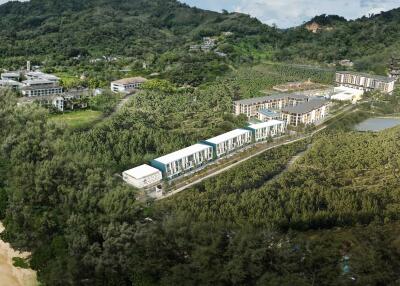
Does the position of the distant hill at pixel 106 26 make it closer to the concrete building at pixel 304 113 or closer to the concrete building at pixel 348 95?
the concrete building at pixel 348 95

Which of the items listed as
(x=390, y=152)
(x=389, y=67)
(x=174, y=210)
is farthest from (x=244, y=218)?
(x=389, y=67)

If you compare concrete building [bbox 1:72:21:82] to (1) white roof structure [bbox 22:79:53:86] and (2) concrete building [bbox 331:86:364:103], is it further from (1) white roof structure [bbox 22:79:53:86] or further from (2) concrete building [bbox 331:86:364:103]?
(2) concrete building [bbox 331:86:364:103]

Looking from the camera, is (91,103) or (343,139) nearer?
(343,139)

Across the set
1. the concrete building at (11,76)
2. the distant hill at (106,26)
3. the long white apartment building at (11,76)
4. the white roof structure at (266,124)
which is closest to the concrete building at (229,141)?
the white roof structure at (266,124)

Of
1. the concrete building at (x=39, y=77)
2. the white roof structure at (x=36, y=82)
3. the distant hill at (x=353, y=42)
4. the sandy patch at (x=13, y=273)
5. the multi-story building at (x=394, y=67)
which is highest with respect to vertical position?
the distant hill at (x=353, y=42)

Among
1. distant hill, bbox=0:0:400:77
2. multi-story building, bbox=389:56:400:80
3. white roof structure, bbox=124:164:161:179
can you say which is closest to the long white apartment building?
distant hill, bbox=0:0:400:77

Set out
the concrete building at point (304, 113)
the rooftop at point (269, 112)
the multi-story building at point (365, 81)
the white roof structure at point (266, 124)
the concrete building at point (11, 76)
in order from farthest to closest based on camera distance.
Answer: the multi-story building at point (365, 81) → the concrete building at point (11, 76) → the rooftop at point (269, 112) → the concrete building at point (304, 113) → the white roof structure at point (266, 124)

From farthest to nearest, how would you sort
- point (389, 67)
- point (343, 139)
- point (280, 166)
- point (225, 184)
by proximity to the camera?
point (389, 67), point (343, 139), point (280, 166), point (225, 184)

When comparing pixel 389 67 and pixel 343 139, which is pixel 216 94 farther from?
pixel 389 67
